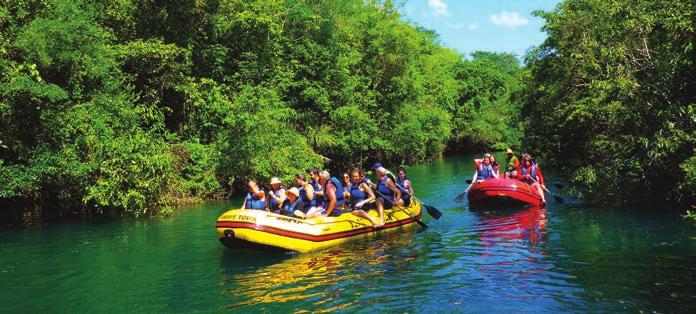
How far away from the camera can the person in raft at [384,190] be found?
44.8ft

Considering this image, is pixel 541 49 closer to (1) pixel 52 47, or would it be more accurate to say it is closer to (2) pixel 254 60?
(2) pixel 254 60

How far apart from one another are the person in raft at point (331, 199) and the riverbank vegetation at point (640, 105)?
6.59 m

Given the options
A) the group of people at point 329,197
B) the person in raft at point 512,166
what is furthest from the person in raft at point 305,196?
the person in raft at point 512,166

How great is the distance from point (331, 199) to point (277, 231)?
175cm

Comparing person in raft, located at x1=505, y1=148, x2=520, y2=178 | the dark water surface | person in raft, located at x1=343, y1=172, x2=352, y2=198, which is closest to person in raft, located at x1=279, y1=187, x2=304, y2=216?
the dark water surface

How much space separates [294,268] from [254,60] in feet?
58.6

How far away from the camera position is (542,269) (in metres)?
9.68

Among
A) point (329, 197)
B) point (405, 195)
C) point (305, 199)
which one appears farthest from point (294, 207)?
point (405, 195)

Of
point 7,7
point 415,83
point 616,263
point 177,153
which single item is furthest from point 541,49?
point 7,7

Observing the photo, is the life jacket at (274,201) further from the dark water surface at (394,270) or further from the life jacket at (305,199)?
the dark water surface at (394,270)

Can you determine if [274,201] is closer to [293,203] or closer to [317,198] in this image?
[293,203]

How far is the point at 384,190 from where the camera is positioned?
13.9 meters

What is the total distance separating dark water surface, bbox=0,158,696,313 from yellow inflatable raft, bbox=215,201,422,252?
0.25 m

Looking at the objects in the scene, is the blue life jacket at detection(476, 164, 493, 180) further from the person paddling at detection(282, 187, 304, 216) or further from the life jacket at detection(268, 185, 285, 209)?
the life jacket at detection(268, 185, 285, 209)
